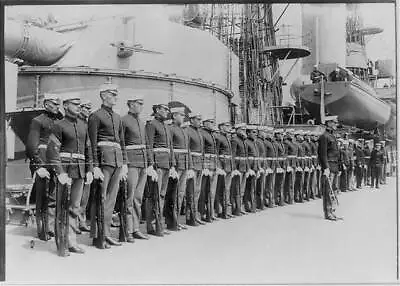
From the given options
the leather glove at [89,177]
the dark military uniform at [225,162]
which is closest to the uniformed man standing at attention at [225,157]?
the dark military uniform at [225,162]

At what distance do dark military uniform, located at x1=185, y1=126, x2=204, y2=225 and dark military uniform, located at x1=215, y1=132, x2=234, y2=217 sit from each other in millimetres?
180

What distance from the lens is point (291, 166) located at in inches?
212

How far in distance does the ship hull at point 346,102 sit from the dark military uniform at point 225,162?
0.79 meters

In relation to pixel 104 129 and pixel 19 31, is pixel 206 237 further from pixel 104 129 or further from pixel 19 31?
pixel 19 31

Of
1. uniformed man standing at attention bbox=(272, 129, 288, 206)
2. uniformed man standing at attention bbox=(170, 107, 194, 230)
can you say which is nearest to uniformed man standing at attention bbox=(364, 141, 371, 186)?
uniformed man standing at attention bbox=(272, 129, 288, 206)

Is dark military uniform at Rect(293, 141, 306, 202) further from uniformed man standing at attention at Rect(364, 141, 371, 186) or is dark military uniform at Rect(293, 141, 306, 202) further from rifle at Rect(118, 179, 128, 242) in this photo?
rifle at Rect(118, 179, 128, 242)

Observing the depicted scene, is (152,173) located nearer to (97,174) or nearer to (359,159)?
(97,174)

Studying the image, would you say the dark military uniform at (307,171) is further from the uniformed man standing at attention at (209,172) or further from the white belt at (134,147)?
the white belt at (134,147)

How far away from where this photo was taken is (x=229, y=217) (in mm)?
5098

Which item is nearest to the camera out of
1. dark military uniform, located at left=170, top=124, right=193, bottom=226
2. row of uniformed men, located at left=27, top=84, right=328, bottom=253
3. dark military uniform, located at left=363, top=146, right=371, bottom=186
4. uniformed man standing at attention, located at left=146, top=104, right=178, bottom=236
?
row of uniformed men, located at left=27, top=84, right=328, bottom=253

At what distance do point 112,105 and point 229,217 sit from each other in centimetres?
142

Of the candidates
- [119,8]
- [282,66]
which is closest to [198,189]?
[282,66]

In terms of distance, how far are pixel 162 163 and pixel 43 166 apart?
925 millimetres

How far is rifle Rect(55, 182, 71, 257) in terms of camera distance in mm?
4332
